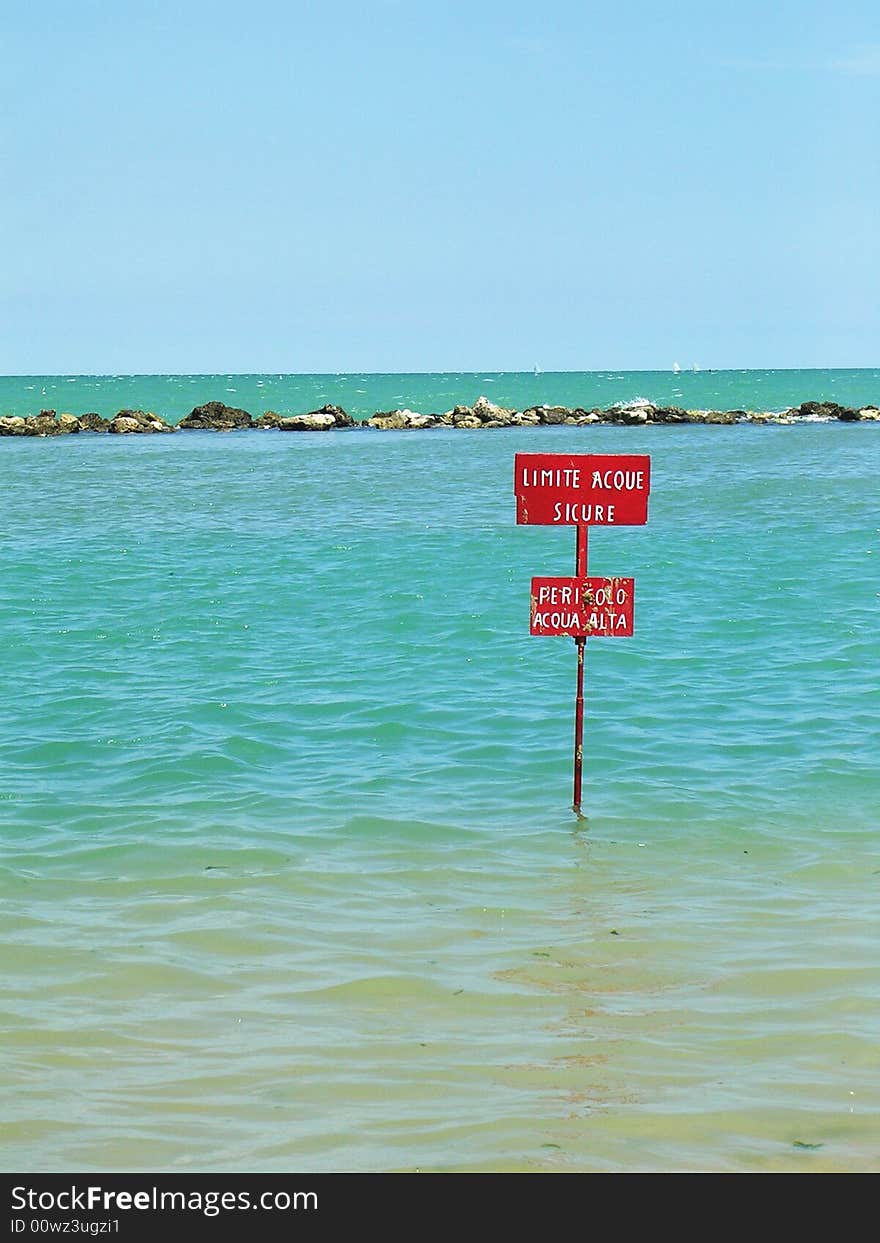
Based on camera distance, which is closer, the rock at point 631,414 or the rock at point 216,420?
the rock at point 631,414

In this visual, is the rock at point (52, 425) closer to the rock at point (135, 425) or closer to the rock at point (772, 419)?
the rock at point (135, 425)

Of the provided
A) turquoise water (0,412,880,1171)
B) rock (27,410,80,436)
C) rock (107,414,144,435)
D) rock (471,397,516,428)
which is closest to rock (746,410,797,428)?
rock (471,397,516,428)

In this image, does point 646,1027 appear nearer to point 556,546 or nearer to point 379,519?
point 556,546

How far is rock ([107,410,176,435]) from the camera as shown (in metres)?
53.9

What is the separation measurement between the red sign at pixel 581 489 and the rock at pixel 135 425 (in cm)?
4652

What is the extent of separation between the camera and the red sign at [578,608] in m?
8.57

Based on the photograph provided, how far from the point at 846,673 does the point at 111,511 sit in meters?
17.4

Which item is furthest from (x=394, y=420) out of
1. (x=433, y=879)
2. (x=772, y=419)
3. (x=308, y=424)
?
(x=433, y=879)

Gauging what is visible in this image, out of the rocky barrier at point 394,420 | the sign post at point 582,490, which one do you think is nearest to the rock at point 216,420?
the rocky barrier at point 394,420

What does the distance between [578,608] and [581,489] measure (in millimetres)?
711

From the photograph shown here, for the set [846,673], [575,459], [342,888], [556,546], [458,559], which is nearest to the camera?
[342,888]

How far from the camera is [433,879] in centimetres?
756

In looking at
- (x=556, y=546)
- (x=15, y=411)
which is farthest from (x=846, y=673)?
(x=15, y=411)

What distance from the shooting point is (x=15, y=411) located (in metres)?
86.7
